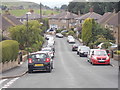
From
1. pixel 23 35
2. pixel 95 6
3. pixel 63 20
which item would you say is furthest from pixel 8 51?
pixel 63 20

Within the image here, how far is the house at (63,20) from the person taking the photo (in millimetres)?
141375

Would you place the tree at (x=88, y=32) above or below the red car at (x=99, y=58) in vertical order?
above

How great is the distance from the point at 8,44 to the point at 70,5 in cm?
12800

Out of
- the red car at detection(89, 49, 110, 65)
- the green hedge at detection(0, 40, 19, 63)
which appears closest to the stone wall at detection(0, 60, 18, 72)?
the green hedge at detection(0, 40, 19, 63)

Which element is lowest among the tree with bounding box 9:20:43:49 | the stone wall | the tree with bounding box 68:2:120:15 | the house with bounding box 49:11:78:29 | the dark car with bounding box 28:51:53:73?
the stone wall

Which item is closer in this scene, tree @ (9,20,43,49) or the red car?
the red car

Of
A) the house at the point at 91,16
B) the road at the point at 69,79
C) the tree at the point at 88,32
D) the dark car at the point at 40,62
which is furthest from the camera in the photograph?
the house at the point at 91,16

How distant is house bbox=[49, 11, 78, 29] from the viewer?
14138 centimetres

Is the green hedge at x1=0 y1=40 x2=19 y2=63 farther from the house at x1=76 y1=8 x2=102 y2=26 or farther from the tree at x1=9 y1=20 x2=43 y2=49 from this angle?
the house at x1=76 y1=8 x2=102 y2=26

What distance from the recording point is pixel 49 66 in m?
26.5

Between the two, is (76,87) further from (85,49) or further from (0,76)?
(85,49)

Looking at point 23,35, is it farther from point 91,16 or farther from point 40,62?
point 91,16

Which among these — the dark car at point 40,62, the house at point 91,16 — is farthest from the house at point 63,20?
the dark car at point 40,62

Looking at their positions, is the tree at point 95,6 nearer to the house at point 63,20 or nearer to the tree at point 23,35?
the house at point 63,20
